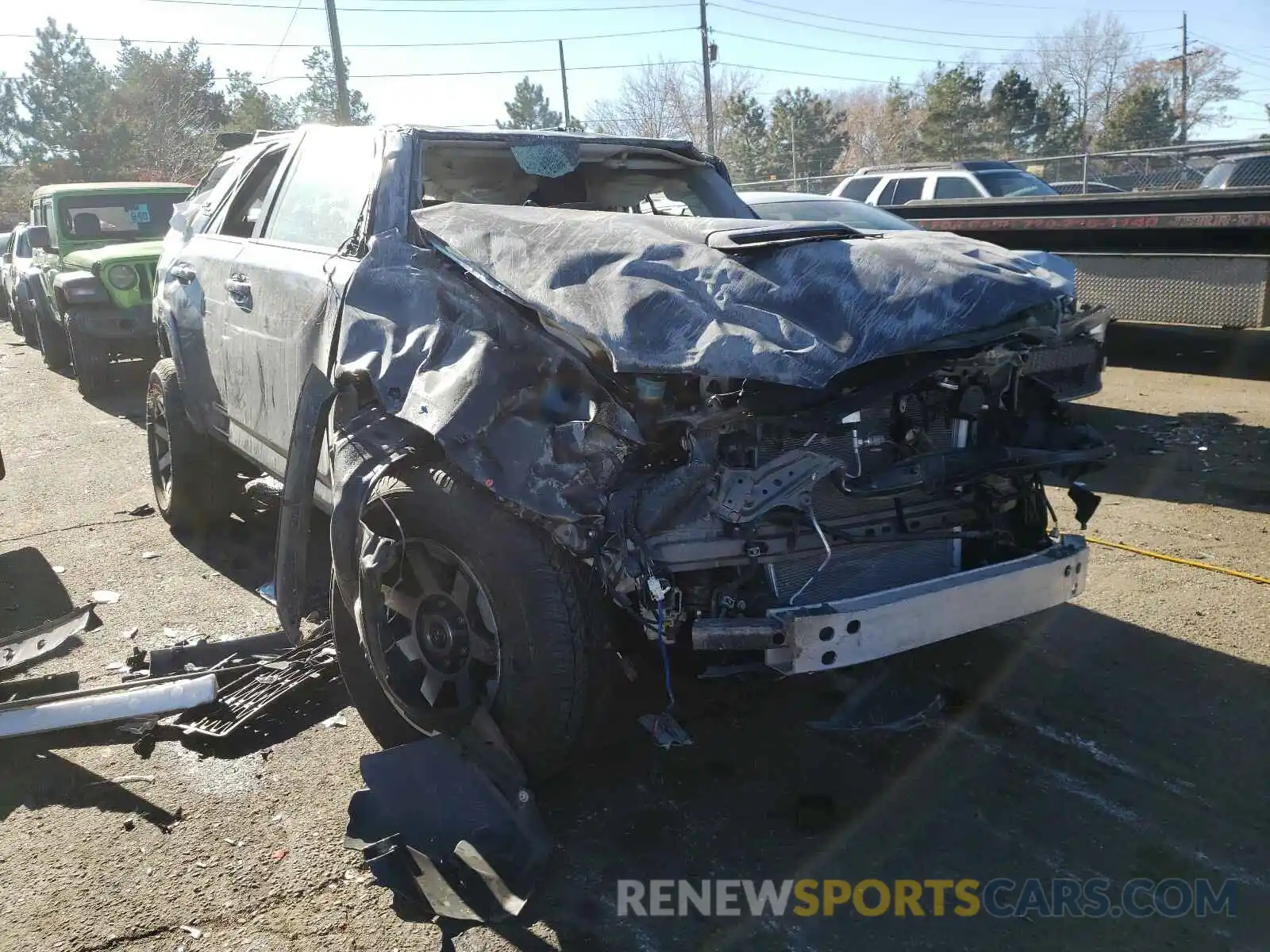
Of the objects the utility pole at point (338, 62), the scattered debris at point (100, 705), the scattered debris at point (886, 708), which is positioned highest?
the utility pole at point (338, 62)

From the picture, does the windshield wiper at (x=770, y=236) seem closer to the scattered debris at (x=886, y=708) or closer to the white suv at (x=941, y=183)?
the scattered debris at (x=886, y=708)

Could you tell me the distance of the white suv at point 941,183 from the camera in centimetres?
1536

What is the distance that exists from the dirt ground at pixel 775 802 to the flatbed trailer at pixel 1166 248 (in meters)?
3.52

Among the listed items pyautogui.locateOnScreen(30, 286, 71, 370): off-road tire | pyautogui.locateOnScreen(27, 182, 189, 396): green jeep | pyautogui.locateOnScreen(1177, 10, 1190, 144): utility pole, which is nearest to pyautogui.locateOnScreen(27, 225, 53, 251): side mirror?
pyautogui.locateOnScreen(27, 182, 189, 396): green jeep

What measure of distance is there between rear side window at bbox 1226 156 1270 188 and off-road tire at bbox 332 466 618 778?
1531 cm

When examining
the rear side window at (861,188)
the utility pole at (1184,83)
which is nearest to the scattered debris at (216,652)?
the rear side window at (861,188)

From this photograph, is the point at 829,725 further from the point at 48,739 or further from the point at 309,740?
the point at 48,739

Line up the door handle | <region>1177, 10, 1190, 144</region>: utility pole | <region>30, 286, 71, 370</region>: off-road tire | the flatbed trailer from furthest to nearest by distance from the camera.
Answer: <region>1177, 10, 1190, 144</region>: utility pole < <region>30, 286, 71, 370</region>: off-road tire < the flatbed trailer < the door handle

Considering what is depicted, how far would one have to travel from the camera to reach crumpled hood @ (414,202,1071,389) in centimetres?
281

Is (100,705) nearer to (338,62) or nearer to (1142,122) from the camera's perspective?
(338,62)

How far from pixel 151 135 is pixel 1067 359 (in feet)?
138

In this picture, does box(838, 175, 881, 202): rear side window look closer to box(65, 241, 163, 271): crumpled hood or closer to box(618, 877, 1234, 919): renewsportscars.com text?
box(65, 241, 163, 271): crumpled hood

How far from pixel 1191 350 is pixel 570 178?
7.30 meters

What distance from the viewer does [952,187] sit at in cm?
1542
